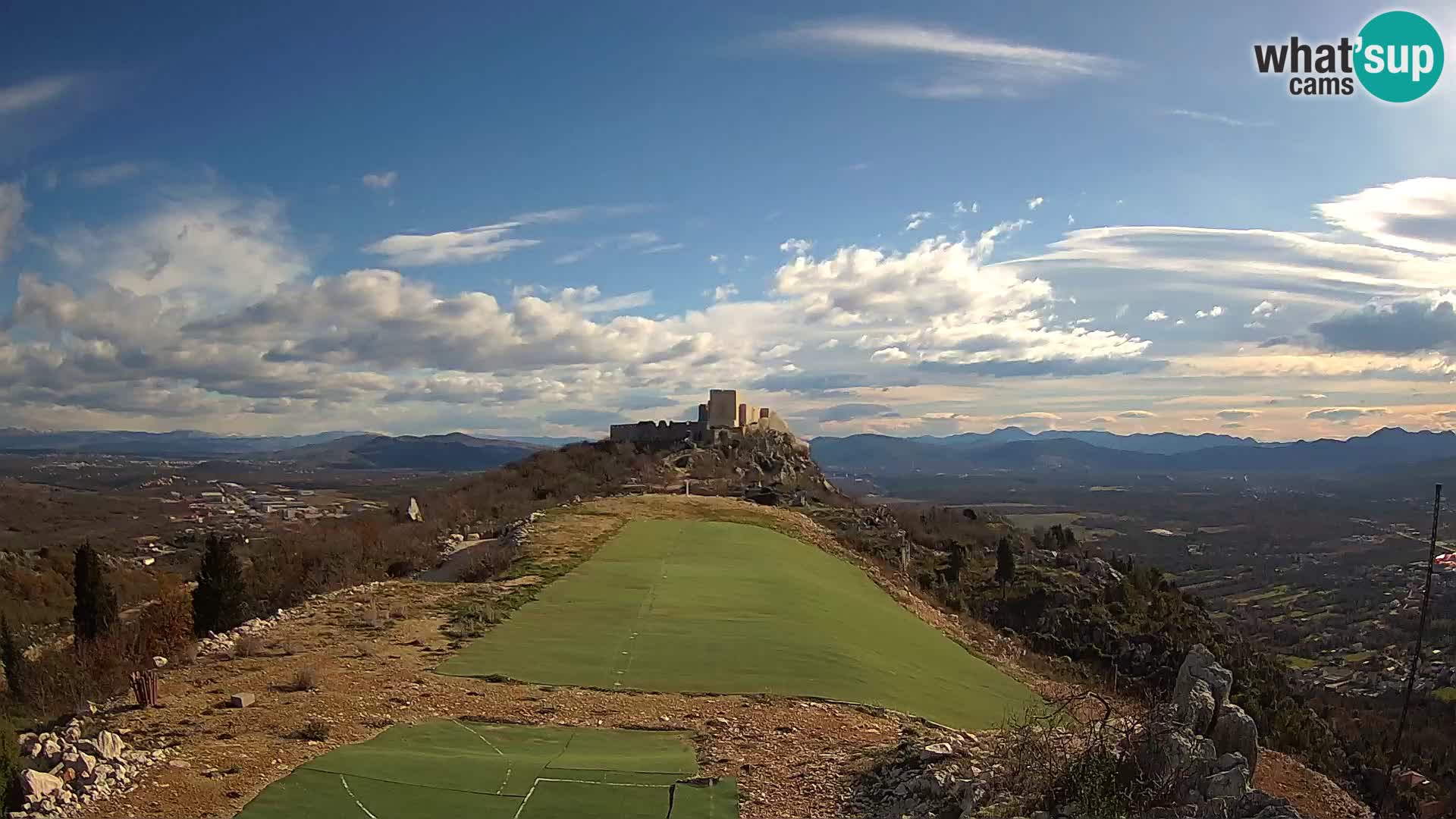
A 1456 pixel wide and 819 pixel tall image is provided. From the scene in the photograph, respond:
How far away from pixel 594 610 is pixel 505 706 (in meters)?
6.15

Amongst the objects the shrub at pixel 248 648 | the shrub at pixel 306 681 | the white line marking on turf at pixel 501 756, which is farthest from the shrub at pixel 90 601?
the white line marking on turf at pixel 501 756

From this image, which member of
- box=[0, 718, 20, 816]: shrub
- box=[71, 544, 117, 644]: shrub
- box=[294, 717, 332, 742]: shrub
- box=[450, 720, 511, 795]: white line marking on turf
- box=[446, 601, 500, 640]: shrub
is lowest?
box=[71, 544, 117, 644]: shrub

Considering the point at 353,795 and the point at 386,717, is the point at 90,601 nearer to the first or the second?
the point at 386,717

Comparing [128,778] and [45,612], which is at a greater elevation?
[128,778]

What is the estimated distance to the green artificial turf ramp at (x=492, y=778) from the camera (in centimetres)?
830

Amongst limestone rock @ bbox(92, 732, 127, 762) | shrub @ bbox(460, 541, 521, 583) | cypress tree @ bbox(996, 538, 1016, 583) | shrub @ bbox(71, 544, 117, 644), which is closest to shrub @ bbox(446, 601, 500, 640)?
shrub @ bbox(460, 541, 521, 583)

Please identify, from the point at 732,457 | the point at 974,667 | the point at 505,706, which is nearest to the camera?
the point at 505,706

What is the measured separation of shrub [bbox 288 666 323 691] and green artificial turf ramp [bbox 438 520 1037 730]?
1902mm

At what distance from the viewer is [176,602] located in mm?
23125

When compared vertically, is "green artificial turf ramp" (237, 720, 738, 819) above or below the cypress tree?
above

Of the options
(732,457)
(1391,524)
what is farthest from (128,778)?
(1391,524)

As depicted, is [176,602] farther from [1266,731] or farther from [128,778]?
[1266,731]

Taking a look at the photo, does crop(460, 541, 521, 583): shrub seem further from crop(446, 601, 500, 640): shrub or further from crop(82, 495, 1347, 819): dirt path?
crop(82, 495, 1347, 819): dirt path

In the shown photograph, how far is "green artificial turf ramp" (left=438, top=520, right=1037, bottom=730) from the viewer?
13703 mm
